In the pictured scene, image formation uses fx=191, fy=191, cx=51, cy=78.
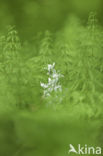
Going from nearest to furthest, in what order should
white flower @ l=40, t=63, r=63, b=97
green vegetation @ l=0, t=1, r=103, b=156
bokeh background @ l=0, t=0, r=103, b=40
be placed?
green vegetation @ l=0, t=1, r=103, b=156 → white flower @ l=40, t=63, r=63, b=97 → bokeh background @ l=0, t=0, r=103, b=40

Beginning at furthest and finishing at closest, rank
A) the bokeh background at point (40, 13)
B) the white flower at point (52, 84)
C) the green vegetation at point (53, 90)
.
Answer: the bokeh background at point (40, 13), the white flower at point (52, 84), the green vegetation at point (53, 90)

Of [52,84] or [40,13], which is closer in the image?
[52,84]

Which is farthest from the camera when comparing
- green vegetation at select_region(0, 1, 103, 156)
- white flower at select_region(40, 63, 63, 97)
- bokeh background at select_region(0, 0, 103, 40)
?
bokeh background at select_region(0, 0, 103, 40)

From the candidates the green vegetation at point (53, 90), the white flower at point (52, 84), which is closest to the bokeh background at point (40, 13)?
the green vegetation at point (53, 90)

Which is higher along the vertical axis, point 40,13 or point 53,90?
point 40,13

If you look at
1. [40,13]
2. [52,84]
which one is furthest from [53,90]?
[40,13]

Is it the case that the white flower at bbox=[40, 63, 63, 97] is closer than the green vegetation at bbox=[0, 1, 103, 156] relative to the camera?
No

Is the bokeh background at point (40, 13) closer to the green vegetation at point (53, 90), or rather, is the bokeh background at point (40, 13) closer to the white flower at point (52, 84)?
the green vegetation at point (53, 90)

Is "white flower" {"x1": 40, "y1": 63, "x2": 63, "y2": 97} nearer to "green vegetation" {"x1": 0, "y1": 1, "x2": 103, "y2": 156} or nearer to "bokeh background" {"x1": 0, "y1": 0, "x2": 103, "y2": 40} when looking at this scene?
"green vegetation" {"x1": 0, "y1": 1, "x2": 103, "y2": 156}

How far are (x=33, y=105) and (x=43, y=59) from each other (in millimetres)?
310

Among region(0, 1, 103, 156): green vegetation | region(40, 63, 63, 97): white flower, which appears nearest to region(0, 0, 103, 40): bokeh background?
region(0, 1, 103, 156): green vegetation

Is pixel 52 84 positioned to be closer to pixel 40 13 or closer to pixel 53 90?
pixel 53 90

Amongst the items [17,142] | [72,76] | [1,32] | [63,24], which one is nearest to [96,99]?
[72,76]

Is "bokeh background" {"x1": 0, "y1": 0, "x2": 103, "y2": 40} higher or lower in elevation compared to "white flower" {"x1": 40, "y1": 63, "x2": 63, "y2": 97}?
higher
